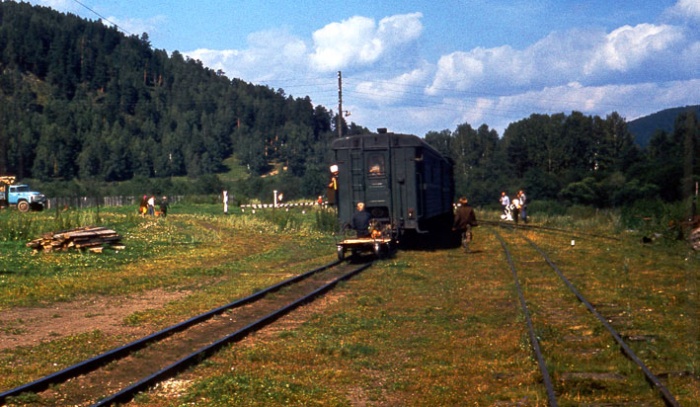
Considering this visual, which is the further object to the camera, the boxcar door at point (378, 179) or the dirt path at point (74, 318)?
the boxcar door at point (378, 179)

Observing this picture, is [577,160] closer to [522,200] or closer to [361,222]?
[522,200]

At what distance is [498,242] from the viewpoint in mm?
28516

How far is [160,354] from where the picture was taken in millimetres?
10188

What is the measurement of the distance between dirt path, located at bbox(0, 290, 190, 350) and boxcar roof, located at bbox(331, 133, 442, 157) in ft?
29.0

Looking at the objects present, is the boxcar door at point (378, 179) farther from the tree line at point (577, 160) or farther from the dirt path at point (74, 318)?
the tree line at point (577, 160)

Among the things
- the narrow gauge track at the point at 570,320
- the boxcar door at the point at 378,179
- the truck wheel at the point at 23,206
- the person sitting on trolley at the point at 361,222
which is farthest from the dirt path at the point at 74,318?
the truck wheel at the point at 23,206

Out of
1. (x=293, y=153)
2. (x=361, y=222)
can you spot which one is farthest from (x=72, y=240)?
(x=293, y=153)

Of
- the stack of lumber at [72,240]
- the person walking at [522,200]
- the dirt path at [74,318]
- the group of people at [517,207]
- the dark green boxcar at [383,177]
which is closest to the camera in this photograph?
the dirt path at [74,318]

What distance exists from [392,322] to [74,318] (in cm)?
553

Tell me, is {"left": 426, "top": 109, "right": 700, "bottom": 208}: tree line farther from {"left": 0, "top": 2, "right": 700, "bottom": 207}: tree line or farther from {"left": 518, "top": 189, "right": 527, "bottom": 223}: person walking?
{"left": 518, "top": 189, "right": 527, "bottom": 223}: person walking

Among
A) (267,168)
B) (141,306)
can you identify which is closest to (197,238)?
(141,306)

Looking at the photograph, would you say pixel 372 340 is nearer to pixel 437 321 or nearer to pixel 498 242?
pixel 437 321

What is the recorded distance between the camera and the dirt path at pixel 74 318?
11.7m

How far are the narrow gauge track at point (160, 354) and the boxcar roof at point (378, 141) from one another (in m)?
8.50
